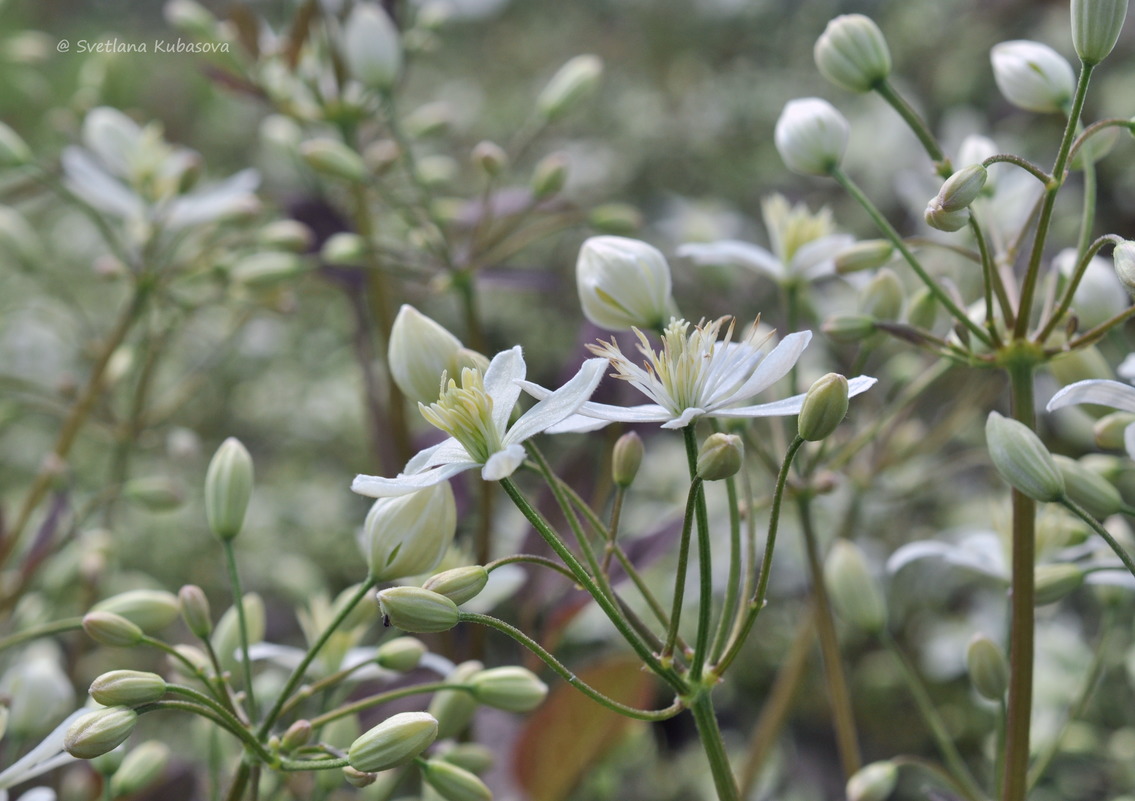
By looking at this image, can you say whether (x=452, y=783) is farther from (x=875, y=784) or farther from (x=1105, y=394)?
(x=1105, y=394)

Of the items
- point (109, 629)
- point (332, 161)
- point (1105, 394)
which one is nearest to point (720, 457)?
point (1105, 394)

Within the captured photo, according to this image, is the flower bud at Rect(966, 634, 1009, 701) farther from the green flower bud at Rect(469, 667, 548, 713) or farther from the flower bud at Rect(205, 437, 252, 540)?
the flower bud at Rect(205, 437, 252, 540)

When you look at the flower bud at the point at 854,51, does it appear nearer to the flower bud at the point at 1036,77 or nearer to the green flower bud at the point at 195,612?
the flower bud at the point at 1036,77

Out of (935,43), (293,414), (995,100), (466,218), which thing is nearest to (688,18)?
(935,43)

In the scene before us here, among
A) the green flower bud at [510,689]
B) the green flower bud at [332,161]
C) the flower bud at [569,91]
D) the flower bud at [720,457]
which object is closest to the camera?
the flower bud at [720,457]

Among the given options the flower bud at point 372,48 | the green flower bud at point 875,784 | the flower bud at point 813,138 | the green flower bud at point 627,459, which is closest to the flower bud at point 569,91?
the flower bud at point 372,48

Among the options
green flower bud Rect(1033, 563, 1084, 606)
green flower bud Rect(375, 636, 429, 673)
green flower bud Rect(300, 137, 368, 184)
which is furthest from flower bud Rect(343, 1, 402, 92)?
green flower bud Rect(1033, 563, 1084, 606)
